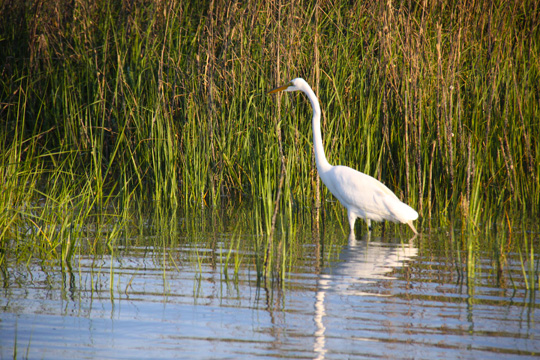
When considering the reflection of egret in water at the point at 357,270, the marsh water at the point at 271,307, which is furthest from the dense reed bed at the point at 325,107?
the marsh water at the point at 271,307

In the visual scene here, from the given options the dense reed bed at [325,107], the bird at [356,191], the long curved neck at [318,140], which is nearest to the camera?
the bird at [356,191]

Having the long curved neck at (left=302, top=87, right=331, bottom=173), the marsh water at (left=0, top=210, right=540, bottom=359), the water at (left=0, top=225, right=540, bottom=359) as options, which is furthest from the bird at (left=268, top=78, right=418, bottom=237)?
the water at (left=0, top=225, right=540, bottom=359)

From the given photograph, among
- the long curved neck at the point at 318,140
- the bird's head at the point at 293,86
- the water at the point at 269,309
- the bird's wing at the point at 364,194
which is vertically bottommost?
the water at the point at 269,309

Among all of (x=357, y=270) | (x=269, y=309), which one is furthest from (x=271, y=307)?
(x=357, y=270)

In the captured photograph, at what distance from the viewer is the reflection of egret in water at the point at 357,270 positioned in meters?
3.32

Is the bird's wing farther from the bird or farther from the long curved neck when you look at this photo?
the long curved neck

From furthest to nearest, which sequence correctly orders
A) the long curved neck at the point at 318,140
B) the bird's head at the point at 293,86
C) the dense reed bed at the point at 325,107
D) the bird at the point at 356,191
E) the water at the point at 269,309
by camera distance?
the dense reed bed at the point at 325,107 → the long curved neck at the point at 318,140 → the bird's head at the point at 293,86 → the bird at the point at 356,191 → the water at the point at 269,309

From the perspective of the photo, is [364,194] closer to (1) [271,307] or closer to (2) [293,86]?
(2) [293,86]

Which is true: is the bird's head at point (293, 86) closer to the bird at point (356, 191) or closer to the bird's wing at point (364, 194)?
the bird at point (356, 191)

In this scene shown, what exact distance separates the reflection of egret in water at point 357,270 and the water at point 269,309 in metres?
0.01

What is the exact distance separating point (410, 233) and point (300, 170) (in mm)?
1600

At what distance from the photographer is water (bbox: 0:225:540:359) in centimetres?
286

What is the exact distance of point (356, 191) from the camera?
5.71 m

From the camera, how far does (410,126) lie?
6273 millimetres
